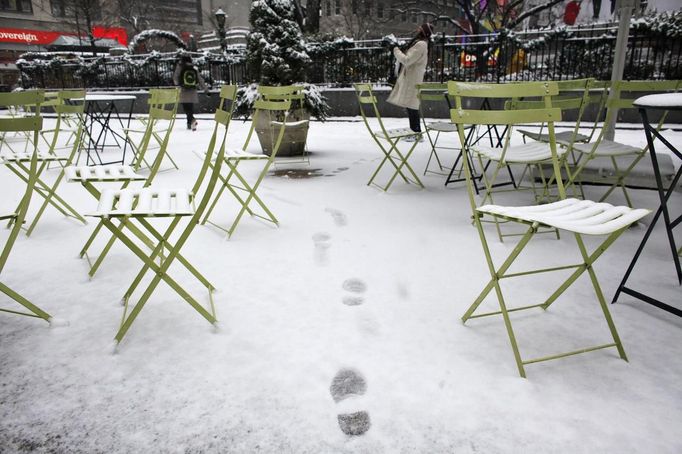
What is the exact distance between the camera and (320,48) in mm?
13766

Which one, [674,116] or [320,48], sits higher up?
[320,48]

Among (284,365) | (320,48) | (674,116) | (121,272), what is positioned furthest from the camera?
(320,48)

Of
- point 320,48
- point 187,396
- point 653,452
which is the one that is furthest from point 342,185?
point 320,48

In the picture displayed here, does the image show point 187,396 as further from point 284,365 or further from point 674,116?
point 674,116

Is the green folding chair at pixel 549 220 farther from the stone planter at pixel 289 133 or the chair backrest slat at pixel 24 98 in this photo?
the stone planter at pixel 289 133

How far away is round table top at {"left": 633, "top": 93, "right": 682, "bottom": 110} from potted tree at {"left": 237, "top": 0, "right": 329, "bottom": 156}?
4953 millimetres

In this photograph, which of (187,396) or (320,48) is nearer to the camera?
(187,396)

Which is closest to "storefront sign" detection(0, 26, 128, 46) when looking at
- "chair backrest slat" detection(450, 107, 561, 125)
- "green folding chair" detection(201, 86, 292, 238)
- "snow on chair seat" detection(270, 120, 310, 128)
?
"snow on chair seat" detection(270, 120, 310, 128)

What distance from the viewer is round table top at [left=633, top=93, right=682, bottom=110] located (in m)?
2.19

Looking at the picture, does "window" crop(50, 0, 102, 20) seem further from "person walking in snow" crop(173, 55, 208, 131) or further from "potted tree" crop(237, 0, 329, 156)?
"potted tree" crop(237, 0, 329, 156)

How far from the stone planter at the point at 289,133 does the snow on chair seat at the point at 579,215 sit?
5017 millimetres

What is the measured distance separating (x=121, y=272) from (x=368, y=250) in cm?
162

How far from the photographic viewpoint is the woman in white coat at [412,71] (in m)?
7.38

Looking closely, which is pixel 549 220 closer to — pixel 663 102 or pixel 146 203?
pixel 663 102
